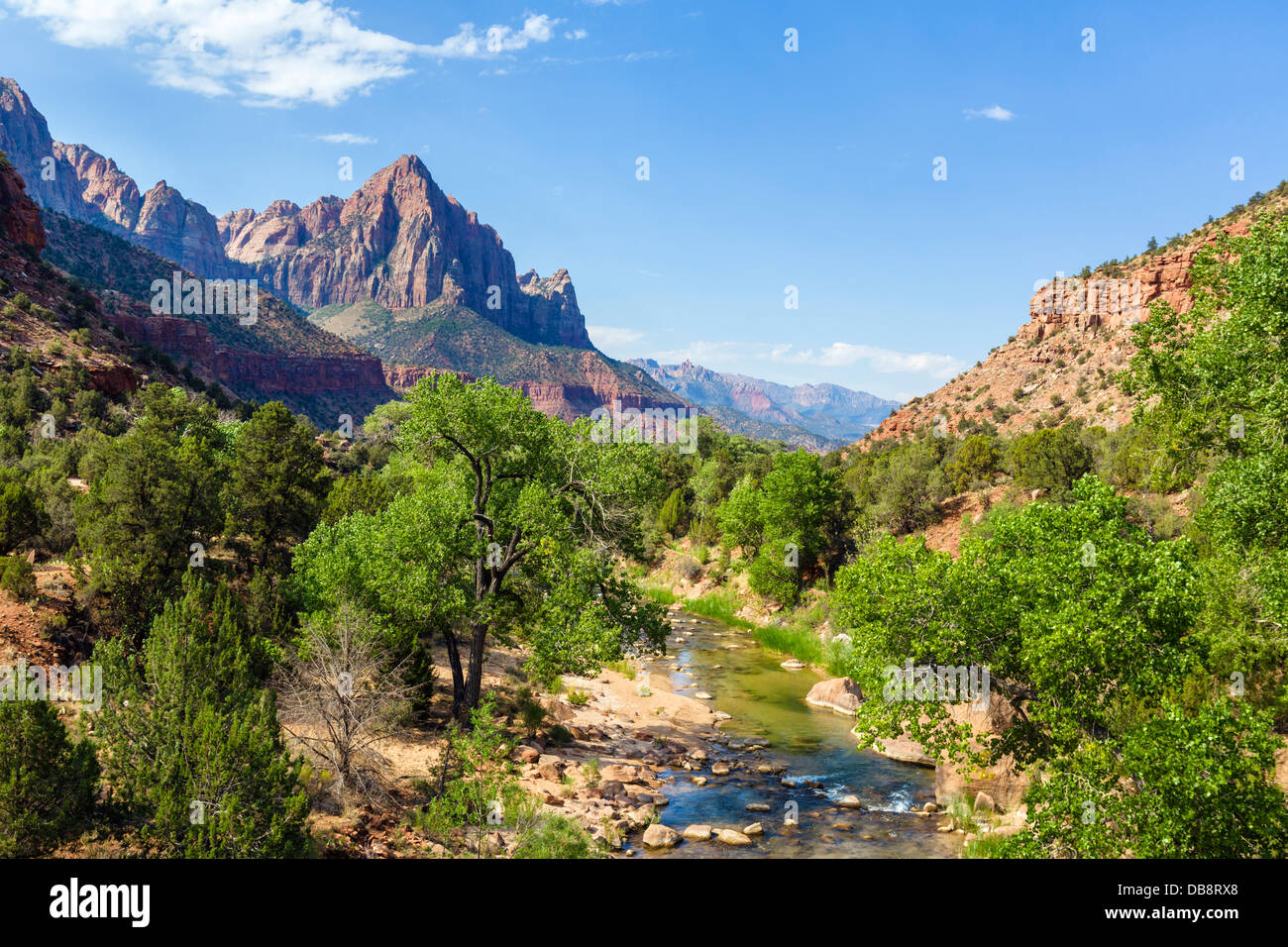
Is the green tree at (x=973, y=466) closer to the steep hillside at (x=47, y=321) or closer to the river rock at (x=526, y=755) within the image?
the river rock at (x=526, y=755)

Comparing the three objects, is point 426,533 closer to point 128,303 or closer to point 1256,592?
point 1256,592

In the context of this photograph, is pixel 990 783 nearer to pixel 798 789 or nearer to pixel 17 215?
pixel 798 789

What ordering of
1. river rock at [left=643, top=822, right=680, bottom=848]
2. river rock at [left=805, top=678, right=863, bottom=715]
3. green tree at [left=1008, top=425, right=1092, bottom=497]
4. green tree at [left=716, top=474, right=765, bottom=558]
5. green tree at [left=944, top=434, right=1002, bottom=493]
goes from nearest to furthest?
river rock at [left=643, top=822, right=680, bottom=848] < river rock at [left=805, top=678, right=863, bottom=715] < green tree at [left=1008, top=425, right=1092, bottom=497] < green tree at [left=716, top=474, right=765, bottom=558] < green tree at [left=944, top=434, right=1002, bottom=493]

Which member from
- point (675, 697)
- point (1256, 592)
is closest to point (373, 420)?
point (675, 697)

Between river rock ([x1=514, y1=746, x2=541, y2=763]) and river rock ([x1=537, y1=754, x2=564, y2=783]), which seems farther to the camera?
river rock ([x1=514, y1=746, x2=541, y2=763])

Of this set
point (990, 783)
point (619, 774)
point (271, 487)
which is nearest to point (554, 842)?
point (619, 774)

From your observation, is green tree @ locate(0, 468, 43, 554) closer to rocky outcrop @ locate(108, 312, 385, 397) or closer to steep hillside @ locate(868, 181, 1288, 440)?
→ steep hillside @ locate(868, 181, 1288, 440)

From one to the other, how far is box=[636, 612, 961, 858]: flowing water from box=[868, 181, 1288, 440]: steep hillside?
144 ft

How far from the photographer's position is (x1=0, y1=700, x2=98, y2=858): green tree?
999cm

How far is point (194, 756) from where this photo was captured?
36.3 ft

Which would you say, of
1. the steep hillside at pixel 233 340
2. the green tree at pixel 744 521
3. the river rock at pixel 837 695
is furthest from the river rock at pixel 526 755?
the steep hillside at pixel 233 340

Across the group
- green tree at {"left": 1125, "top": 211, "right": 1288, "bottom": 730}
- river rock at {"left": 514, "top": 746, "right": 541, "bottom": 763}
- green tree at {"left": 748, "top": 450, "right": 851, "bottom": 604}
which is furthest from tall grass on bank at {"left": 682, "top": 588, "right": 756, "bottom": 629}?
green tree at {"left": 1125, "top": 211, "right": 1288, "bottom": 730}

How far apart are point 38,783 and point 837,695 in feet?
78.8
